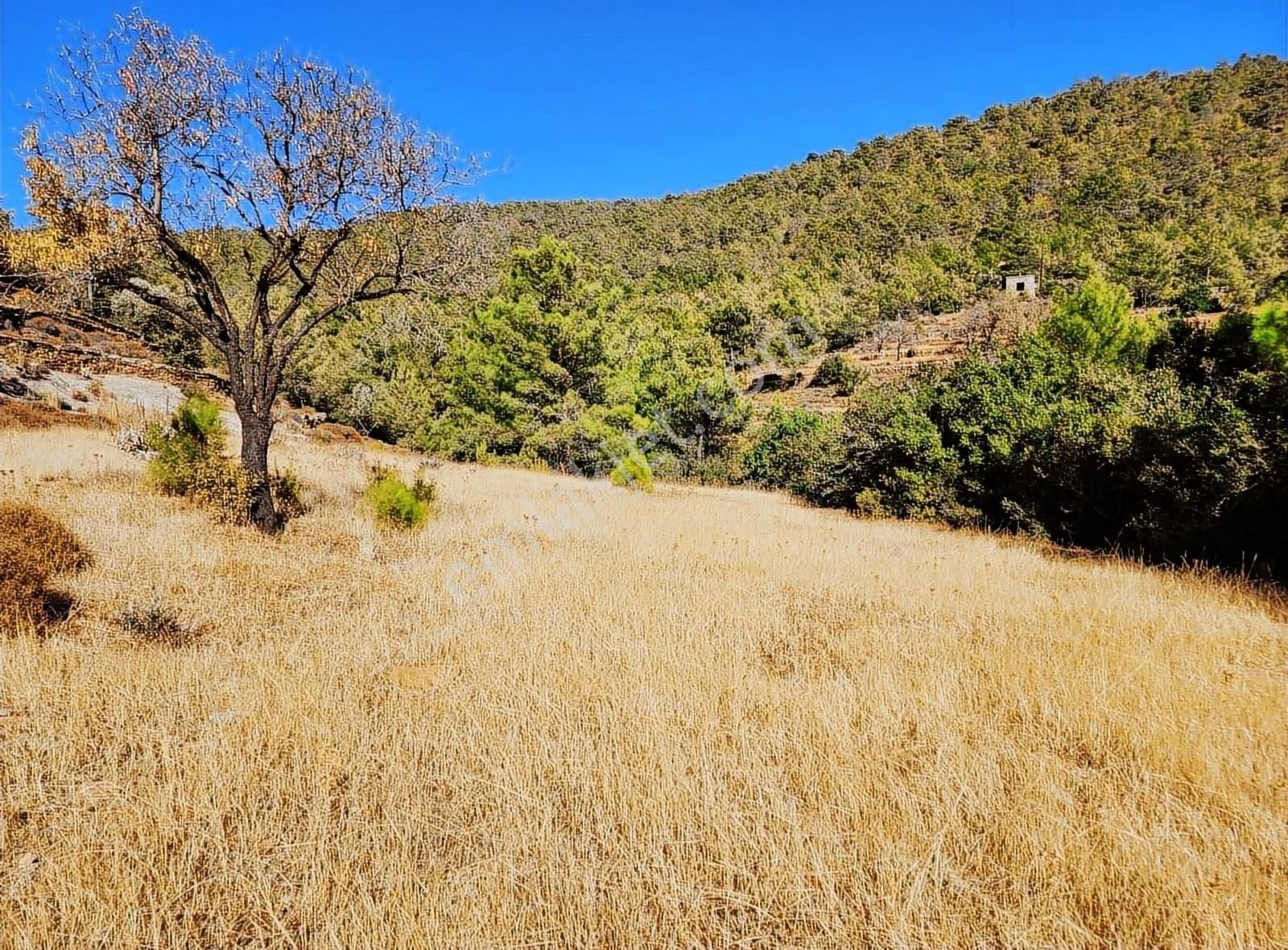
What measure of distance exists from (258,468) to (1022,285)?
65005mm

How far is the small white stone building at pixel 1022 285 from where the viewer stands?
54922mm

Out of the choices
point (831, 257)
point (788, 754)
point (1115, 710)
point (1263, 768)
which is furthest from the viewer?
point (831, 257)

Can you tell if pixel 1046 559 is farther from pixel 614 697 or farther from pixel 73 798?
pixel 73 798

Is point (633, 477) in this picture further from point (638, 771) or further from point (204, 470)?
point (638, 771)

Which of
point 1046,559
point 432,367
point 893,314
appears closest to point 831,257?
point 893,314

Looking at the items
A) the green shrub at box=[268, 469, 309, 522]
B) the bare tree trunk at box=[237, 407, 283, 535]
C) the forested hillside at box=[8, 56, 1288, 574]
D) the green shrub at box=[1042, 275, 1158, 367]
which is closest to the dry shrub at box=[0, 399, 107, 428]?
the forested hillside at box=[8, 56, 1288, 574]

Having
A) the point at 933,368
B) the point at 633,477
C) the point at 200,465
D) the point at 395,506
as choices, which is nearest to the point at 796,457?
the point at 933,368

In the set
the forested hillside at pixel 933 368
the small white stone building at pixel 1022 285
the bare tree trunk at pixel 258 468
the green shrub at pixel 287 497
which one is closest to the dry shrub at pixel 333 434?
the forested hillside at pixel 933 368

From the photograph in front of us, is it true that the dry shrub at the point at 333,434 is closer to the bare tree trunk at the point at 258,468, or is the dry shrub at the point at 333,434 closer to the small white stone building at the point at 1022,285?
the bare tree trunk at the point at 258,468

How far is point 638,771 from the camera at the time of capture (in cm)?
277

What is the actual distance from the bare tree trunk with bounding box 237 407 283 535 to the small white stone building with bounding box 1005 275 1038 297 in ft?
201

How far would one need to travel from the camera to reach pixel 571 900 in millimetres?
2053

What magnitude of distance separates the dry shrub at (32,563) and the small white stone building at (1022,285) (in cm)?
6362

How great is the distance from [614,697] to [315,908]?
5.82ft
